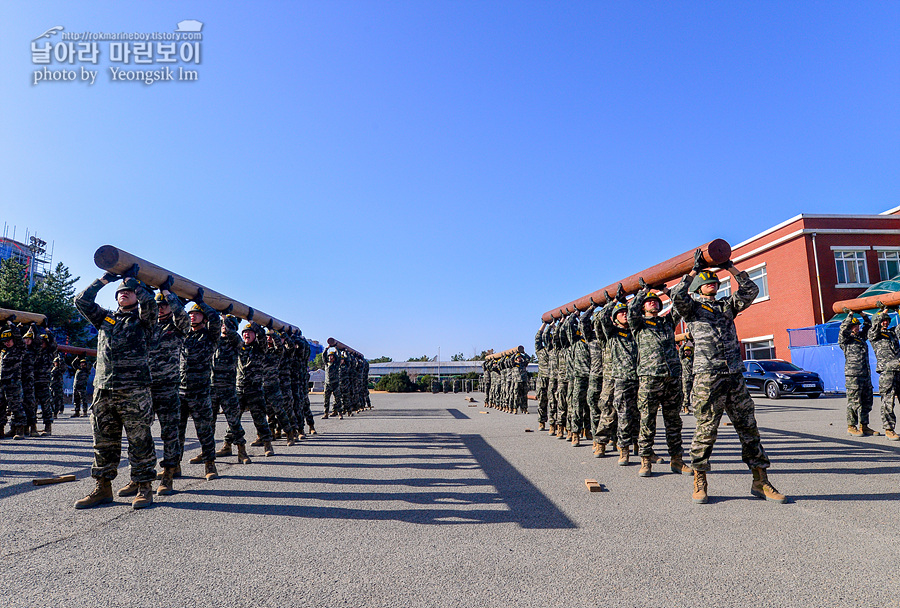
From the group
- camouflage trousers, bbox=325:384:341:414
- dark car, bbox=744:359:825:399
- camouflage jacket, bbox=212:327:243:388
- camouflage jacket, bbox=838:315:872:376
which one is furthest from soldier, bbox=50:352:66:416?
dark car, bbox=744:359:825:399

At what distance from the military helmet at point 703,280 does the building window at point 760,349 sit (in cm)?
2755

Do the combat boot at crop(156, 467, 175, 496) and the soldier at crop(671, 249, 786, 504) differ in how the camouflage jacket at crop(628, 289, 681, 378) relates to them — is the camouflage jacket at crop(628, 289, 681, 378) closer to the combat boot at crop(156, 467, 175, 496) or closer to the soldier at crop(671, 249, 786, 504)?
the soldier at crop(671, 249, 786, 504)

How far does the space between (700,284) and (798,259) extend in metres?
27.0

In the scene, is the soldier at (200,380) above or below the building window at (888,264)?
below

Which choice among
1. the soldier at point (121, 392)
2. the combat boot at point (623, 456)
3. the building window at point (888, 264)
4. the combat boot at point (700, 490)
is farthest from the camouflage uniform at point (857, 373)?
the building window at point (888, 264)

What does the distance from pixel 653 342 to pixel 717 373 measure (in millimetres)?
1481

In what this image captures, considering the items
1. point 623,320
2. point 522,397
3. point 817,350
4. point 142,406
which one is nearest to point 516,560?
point 142,406

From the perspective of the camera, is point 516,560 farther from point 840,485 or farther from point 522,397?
point 522,397

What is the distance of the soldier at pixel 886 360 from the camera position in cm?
956

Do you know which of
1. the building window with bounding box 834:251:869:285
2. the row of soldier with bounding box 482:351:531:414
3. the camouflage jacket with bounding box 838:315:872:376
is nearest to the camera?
the camouflage jacket with bounding box 838:315:872:376

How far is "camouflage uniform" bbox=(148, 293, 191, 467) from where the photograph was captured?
5895 mm

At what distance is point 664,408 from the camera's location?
6535mm

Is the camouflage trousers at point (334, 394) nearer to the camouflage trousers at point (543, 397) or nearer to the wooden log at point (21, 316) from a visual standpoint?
the camouflage trousers at point (543, 397)

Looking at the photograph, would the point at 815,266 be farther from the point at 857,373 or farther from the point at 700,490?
the point at 700,490
